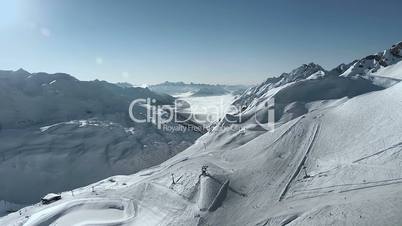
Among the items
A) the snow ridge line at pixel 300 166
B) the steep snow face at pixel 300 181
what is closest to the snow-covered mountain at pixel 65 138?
the steep snow face at pixel 300 181

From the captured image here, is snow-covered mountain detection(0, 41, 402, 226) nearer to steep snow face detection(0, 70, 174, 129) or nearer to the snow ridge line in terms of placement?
the snow ridge line

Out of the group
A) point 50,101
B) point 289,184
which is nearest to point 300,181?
point 289,184

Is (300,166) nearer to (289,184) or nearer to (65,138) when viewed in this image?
(289,184)

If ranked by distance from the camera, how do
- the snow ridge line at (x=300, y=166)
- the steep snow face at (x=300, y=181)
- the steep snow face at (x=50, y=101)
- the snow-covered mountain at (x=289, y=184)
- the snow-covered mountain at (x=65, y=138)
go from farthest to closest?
the steep snow face at (x=50, y=101) → the snow-covered mountain at (x=65, y=138) → the snow ridge line at (x=300, y=166) → the snow-covered mountain at (x=289, y=184) → the steep snow face at (x=300, y=181)

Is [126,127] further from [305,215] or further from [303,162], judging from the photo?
[305,215]

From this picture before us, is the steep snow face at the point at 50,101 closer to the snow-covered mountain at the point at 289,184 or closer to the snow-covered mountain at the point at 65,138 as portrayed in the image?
the snow-covered mountain at the point at 65,138

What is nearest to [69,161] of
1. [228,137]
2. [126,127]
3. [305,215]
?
[126,127]
